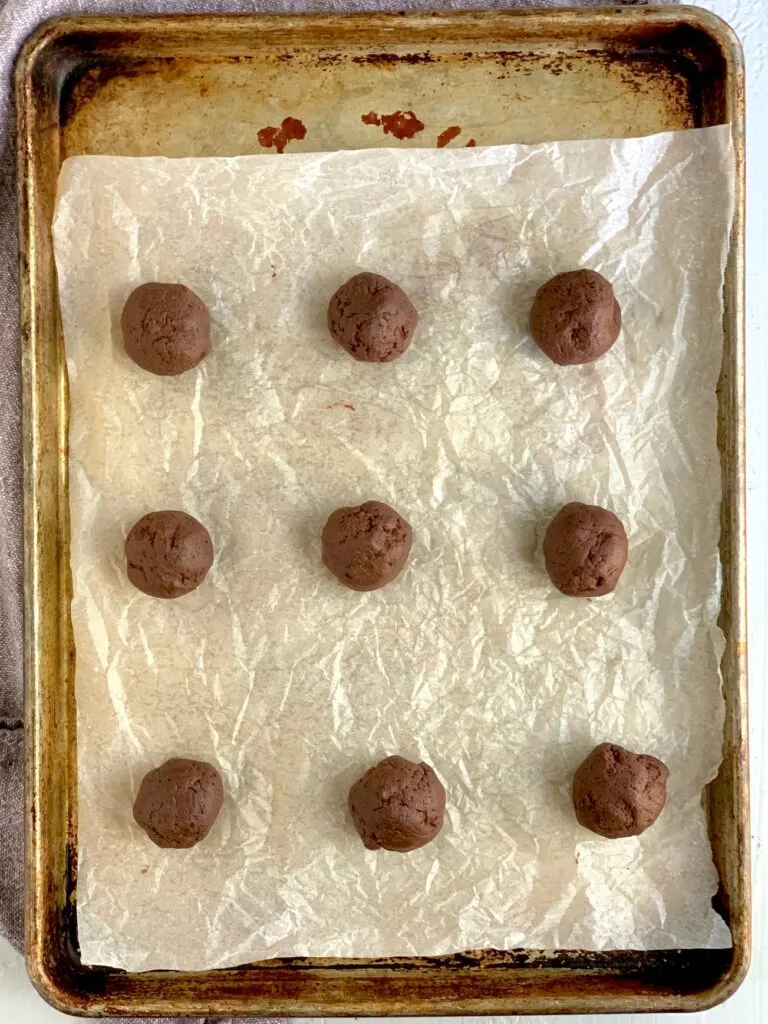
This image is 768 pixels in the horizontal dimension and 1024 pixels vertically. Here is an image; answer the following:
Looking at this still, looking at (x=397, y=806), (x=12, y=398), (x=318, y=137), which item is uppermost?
(x=318, y=137)

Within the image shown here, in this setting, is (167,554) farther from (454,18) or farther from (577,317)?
(454,18)

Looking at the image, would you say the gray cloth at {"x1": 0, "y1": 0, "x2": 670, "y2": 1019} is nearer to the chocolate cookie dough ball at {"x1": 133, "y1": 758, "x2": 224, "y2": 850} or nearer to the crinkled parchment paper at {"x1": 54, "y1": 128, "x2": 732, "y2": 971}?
the crinkled parchment paper at {"x1": 54, "y1": 128, "x2": 732, "y2": 971}

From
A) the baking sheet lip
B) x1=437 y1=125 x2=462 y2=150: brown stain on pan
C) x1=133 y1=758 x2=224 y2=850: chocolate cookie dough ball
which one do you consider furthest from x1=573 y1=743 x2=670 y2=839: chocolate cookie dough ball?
the baking sheet lip

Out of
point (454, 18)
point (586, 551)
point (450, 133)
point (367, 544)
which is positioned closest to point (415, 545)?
point (367, 544)

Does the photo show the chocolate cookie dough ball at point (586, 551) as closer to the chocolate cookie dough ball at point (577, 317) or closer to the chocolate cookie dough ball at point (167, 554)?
the chocolate cookie dough ball at point (577, 317)

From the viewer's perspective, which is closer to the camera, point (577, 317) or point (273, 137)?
point (577, 317)

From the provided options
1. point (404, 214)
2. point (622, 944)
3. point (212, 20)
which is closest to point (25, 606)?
point (404, 214)
